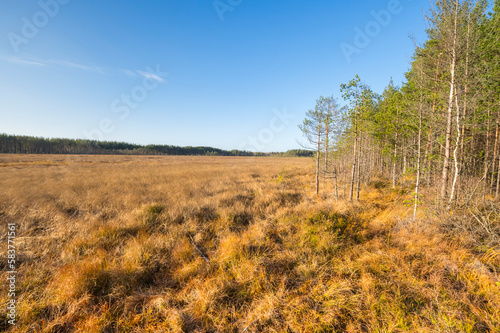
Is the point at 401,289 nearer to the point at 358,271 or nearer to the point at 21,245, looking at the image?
the point at 358,271

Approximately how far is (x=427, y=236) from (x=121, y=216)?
33.1 ft

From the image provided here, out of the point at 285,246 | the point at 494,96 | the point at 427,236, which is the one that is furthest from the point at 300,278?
the point at 494,96

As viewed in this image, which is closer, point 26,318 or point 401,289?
point 26,318

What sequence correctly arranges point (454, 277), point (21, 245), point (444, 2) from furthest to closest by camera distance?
1. point (444, 2)
2. point (21, 245)
3. point (454, 277)

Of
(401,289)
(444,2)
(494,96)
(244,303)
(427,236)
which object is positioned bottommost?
(244,303)

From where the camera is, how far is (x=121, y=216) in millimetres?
6590

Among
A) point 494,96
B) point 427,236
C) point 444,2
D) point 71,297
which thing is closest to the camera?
point 71,297

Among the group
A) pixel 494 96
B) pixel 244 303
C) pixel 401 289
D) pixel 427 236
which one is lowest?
pixel 244 303

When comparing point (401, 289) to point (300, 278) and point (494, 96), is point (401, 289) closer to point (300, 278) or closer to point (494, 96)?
point (300, 278)

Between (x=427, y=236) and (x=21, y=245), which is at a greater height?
(x=427, y=236)

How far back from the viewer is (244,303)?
317 centimetres

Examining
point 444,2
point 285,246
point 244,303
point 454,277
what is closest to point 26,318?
point 244,303

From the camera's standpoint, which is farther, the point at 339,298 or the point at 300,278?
the point at 300,278

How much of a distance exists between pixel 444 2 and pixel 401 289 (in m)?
9.03
